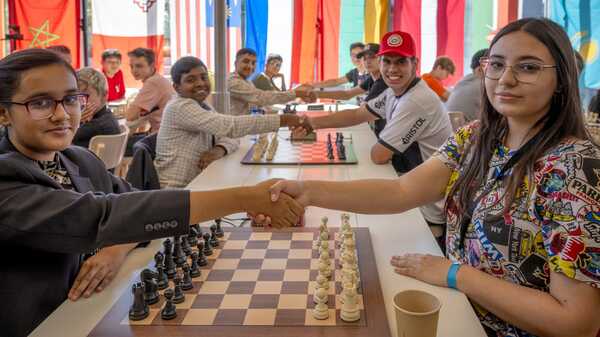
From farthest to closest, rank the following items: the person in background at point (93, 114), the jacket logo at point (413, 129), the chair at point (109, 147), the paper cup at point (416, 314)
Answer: the person in background at point (93, 114)
the chair at point (109, 147)
the jacket logo at point (413, 129)
the paper cup at point (416, 314)

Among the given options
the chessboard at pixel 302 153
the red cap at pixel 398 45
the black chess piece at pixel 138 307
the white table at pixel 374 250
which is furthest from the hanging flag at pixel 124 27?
the black chess piece at pixel 138 307

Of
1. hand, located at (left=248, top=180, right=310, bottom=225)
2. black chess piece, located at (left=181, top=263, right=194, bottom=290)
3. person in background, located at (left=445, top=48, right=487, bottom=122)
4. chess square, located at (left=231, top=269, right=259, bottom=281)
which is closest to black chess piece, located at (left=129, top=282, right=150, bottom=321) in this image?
black chess piece, located at (left=181, top=263, right=194, bottom=290)

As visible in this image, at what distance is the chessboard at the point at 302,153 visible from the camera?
2783 mm

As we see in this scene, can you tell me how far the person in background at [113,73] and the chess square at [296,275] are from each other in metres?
5.58

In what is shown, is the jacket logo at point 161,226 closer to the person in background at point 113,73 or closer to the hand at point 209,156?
the hand at point 209,156

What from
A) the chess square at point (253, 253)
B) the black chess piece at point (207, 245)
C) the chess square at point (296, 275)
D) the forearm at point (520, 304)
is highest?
the black chess piece at point (207, 245)

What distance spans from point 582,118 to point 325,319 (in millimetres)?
838

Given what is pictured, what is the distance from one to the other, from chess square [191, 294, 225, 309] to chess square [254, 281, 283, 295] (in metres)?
0.09

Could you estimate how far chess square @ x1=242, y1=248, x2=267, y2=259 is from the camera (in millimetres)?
1455

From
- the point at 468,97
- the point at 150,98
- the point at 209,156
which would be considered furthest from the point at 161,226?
the point at 468,97

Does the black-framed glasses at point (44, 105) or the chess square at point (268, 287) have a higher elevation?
the black-framed glasses at point (44, 105)

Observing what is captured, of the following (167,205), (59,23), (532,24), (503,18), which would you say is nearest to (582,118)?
(532,24)

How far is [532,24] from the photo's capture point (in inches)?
53.3

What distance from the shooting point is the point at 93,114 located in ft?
11.2
